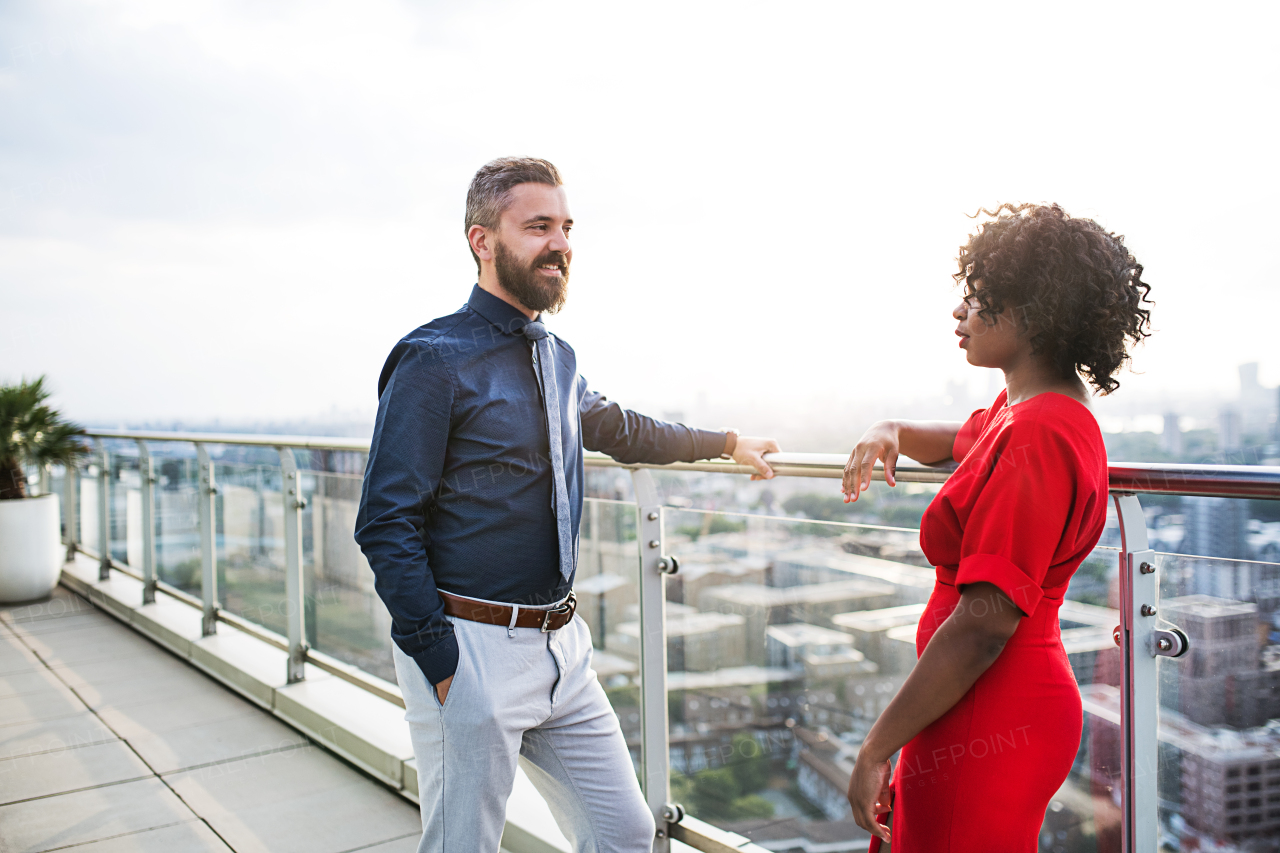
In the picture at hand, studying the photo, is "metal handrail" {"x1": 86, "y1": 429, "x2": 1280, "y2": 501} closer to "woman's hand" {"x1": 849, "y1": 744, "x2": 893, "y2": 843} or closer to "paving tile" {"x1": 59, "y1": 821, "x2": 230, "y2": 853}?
"woman's hand" {"x1": 849, "y1": 744, "x2": 893, "y2": 843}

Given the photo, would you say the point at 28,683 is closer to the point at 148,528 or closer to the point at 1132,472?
the point at 148,528

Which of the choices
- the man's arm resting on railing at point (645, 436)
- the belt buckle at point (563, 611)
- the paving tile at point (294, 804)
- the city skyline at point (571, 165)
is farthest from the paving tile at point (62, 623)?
the belt buckle at point (563, 611)

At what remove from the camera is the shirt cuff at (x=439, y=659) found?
1.57 metres

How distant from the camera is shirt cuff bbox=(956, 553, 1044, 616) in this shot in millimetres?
1045

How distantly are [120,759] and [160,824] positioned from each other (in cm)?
77

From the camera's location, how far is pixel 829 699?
2.33 m

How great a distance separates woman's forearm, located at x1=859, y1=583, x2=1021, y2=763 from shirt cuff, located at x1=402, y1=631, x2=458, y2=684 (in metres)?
0.85

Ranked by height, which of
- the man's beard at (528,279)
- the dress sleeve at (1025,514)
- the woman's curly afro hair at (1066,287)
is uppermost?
the man's beard at (528,279)

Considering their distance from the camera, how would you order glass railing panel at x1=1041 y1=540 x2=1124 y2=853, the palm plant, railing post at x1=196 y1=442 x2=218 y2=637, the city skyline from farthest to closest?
1. the palm plant
2. railing post at x1=196 y1=442 x2=218 y2=637
3. the city skyline
4. glass railing panel at x1=1041 y1=540 x2=1124 y2=853

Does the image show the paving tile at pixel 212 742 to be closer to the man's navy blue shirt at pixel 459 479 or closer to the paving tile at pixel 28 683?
the paving tile at pixel 28 683

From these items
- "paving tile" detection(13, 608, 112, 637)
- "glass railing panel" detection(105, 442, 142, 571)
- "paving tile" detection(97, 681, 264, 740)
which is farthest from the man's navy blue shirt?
"paving tile" detection(13, 608, 112, 637)

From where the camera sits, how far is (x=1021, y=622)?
1153 millimetres

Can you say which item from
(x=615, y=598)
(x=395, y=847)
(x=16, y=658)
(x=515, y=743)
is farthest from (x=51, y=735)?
(x=515, y=743)

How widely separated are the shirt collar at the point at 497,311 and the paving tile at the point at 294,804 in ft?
6.86
